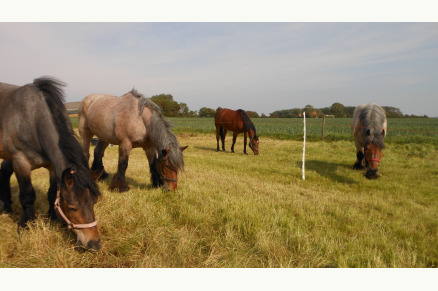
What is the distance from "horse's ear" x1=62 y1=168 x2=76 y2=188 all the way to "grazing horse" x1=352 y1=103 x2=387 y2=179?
6739mm

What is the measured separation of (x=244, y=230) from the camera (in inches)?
120

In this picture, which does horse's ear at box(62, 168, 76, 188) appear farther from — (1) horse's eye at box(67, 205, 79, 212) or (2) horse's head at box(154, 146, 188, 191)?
(2) horse's head at box(154, 146, 188, 191)

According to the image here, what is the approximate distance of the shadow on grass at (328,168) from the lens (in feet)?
21.5

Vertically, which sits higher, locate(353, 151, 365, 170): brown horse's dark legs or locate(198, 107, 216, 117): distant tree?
locate(198, 107, 216, 117): distant tree

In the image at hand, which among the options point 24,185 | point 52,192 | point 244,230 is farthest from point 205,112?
point 244,230

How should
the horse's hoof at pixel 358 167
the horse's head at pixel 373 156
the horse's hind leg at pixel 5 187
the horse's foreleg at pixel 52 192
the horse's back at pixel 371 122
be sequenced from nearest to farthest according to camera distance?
the horse's foreleg at pixel 52 192, the horse's hind leg at pixel 5 187, the horse's head at pixel 373 156, the horse's back at pixel 371 122, the horse's hoof at pixel 358 167

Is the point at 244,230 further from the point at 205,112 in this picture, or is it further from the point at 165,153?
the point at 205,112

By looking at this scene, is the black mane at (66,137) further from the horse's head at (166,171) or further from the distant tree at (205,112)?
the distant tree at (205,112)

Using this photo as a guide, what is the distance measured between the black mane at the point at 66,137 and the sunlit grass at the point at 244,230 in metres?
0.75

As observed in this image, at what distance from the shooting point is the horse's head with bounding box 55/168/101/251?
2475mm

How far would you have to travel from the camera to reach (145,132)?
15.8ft

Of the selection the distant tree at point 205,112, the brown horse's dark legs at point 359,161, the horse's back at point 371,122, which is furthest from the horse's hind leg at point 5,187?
the distant tree at point 205,112

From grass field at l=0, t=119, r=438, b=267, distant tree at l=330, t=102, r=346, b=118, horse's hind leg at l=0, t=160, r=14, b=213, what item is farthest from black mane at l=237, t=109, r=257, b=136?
distant tree at l=330, t=102, r=346, b=118

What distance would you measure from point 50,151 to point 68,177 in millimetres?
636
